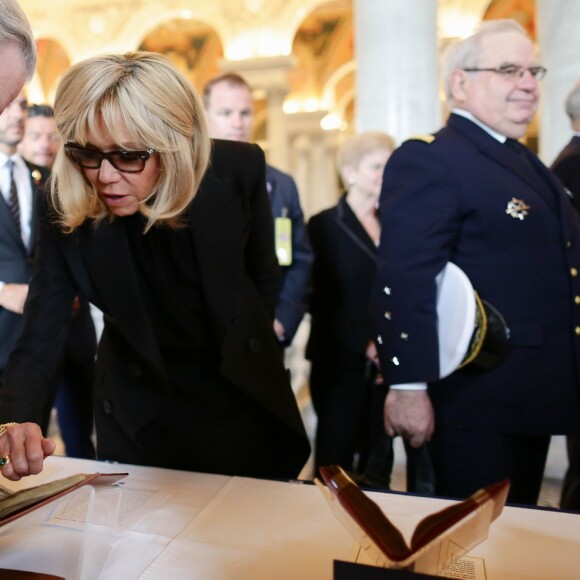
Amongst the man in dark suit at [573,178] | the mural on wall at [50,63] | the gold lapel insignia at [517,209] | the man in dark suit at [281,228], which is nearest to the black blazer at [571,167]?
the man in dark suit at [573,178]

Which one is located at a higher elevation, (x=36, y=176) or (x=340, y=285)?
(x=36, y=176)

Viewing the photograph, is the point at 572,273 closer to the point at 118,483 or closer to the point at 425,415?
the point at 425,415

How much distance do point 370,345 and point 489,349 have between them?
107 cm

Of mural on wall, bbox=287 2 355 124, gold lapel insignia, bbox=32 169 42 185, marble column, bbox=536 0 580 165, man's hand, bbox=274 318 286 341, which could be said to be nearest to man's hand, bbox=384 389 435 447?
man's hand, bbox=274 318 286 341

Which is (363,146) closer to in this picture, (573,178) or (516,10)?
(573,178)

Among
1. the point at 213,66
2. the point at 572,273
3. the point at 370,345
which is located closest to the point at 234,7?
the point at 213,66

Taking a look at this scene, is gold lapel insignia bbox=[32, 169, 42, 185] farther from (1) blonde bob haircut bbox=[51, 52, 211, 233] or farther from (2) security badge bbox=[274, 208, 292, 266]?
(1) blonde bob haircut bbox=[51, 52, 211, 233]

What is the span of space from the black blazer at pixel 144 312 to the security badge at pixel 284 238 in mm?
1276

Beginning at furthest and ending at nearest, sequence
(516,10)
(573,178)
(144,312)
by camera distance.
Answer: (516,10), (573,178), (144,312)

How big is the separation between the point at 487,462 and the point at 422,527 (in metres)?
1.15

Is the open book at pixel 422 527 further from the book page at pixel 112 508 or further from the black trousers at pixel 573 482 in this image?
the black trousers at pixel 573 482

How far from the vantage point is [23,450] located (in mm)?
978

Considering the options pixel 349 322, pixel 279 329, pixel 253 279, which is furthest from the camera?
pixel 279 329

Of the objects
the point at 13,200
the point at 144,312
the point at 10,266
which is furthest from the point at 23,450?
the point at 13,200
